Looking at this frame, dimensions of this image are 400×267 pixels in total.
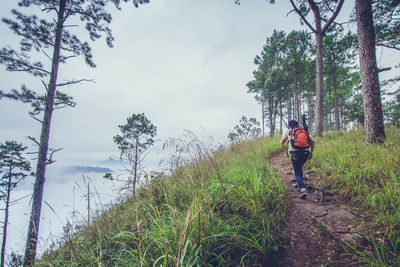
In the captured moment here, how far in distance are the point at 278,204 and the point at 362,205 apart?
1.29 m

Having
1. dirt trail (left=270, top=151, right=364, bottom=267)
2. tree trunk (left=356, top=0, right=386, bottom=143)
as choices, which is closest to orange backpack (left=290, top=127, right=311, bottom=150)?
dirt trail (left=270, top=151, right=364, bottom=267)

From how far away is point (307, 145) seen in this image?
316 cm

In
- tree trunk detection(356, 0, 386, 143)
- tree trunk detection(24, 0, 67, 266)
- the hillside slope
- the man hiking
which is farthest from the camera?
tree trunk detection(24, 0, 67, 266)

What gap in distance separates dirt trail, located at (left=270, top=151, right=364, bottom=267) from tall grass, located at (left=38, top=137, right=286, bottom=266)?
0.19 m

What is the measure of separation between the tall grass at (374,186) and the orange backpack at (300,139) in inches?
31.8

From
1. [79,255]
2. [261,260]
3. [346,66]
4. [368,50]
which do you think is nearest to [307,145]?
[261,260]

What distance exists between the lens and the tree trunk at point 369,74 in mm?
3987

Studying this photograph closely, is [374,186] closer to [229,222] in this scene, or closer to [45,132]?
[229,222]

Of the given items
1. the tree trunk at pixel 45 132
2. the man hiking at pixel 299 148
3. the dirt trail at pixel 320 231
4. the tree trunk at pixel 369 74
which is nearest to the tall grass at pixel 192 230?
the dirt trail at pixel 320 231

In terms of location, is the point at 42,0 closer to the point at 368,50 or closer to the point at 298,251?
the point at 298,251

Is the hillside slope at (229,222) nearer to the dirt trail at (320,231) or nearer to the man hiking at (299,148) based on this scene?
the dirt trail at (320,231)

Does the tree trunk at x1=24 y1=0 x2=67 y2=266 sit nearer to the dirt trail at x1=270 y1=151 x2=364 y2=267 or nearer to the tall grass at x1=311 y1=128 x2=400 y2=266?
the dirt trail at x1=270 y1=151 x2=364 y2=267

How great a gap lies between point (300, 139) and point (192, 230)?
3.08m

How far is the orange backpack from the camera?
3137 millimetres
